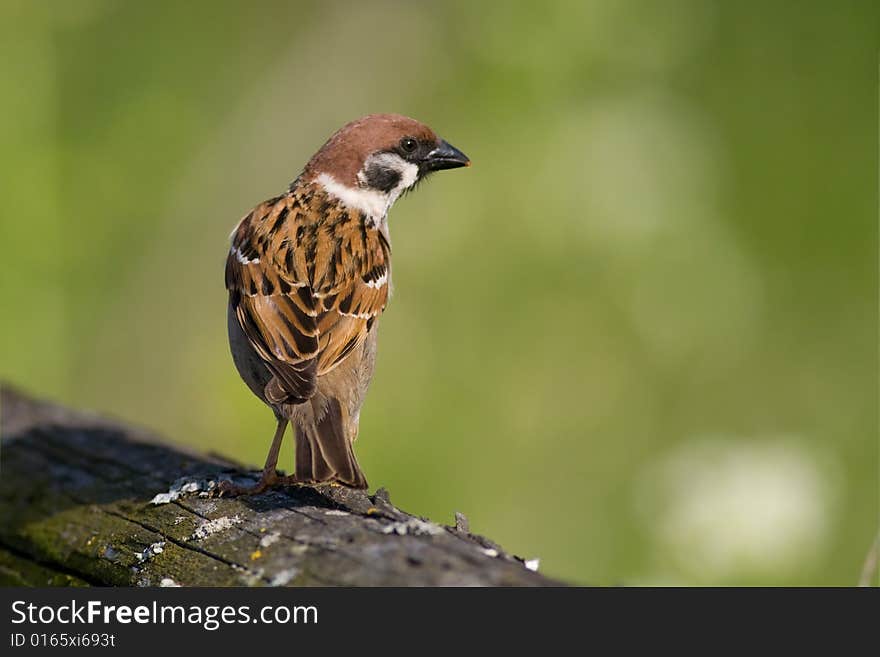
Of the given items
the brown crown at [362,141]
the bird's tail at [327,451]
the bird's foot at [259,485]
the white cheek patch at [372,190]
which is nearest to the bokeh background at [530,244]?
the white cheek patch at [372,190]

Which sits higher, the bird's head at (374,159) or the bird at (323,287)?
the bird's head at (374,159)

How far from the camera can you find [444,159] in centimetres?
417

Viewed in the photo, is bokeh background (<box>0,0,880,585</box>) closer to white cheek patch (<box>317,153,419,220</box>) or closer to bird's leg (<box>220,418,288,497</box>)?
white cheek patch (<box>317,153,419,220</box>)

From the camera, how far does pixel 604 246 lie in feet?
17.6

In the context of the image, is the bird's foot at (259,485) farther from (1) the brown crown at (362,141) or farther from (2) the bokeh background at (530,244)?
(2) the bokeh background at (530,244)

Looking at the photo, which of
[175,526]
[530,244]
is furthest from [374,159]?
[175,526]

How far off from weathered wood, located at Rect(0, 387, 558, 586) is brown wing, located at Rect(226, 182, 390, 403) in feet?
1.24

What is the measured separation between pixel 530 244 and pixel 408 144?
1473mm

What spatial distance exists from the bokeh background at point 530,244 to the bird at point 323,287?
1141 mm

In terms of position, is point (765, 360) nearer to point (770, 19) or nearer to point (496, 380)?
point (496, 380)

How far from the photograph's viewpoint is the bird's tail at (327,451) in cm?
290

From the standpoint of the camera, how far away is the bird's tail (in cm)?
290
